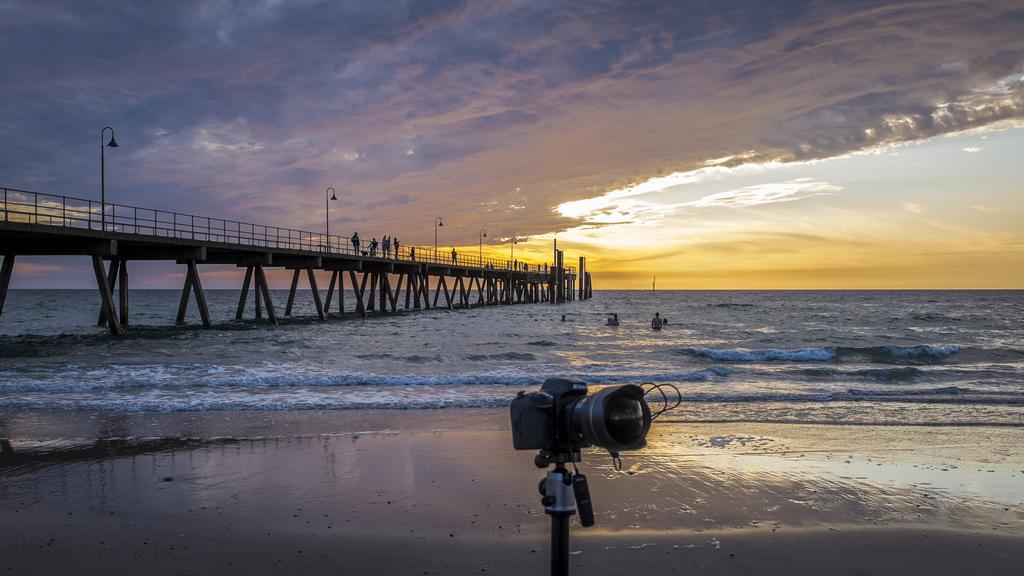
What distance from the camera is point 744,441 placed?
315 inches

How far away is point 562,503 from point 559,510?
3cm

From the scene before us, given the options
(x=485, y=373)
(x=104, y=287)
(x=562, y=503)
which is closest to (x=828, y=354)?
(x=485, y=373)

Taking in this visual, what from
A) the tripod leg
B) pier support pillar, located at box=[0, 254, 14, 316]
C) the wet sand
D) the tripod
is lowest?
the wet sand

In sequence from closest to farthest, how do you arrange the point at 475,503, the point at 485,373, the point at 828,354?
1. the point at 475,503
2. the point at 485,373
3. the point at 828,354

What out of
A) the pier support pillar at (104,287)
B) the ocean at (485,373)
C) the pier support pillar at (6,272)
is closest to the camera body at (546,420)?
the ocean at (485,373)

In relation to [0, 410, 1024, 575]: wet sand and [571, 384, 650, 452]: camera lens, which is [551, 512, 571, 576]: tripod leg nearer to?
[571, 384, 650, 452]: camera lens

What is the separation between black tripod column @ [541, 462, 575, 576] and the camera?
247 centimetres

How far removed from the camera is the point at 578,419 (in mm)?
2477

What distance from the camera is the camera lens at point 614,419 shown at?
2363 mm

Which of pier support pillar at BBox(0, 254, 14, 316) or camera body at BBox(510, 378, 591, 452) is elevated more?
pier support pillar at BBox(0, 254, 14, 316)

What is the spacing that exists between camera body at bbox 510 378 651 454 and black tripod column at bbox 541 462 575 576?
0.37 feet

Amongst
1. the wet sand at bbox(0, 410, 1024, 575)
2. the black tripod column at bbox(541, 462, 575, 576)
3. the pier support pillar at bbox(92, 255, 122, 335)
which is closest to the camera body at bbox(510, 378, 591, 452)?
the black tripod column at bbox(541, 462, 575, 576)

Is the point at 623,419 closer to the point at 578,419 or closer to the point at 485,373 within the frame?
the point at 578,419

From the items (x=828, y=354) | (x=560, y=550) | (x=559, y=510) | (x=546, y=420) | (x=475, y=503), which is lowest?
(x=828, y=354)
